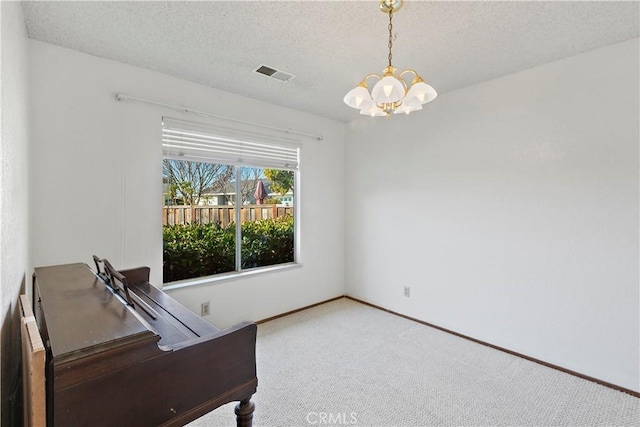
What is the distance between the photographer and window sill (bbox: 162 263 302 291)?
108 inches

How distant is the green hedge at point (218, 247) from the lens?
282cm

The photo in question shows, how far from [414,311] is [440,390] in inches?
49.5

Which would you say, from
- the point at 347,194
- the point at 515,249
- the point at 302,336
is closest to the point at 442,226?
the point at 515,249

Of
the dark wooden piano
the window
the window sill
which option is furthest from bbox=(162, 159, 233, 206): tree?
the dark wooden piano

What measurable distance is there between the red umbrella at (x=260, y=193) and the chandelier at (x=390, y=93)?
1.92 m

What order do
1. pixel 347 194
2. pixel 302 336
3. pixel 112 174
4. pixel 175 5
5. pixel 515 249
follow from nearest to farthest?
pixel 175 5 → pixel 112 174 → pixel 515 249 → pixel 302 336 → pixel 347 194

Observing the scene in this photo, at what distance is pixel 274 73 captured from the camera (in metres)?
2.59

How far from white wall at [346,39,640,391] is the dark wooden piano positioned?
7.90ft

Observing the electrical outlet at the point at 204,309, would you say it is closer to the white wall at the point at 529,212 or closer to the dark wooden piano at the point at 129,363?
the dark wooden piano at the point at 129,363

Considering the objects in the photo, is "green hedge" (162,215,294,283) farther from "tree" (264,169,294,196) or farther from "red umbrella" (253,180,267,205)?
"tree" (264,169,294,196)

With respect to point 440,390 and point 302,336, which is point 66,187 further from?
point 440,390

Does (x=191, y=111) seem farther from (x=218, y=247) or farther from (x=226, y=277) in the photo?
(x=226, y=277)

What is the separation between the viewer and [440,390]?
2.12 meters

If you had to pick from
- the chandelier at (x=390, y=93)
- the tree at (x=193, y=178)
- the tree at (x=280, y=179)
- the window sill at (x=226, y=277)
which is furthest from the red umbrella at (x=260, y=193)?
the chandelier at (x=390, y=93)
